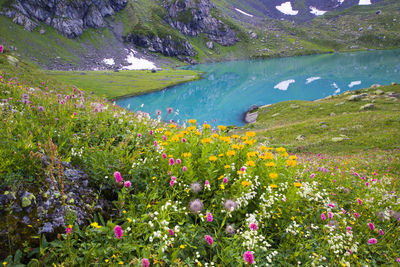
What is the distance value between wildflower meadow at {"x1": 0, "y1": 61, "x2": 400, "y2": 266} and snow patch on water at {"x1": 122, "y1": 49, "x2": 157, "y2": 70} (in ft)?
502

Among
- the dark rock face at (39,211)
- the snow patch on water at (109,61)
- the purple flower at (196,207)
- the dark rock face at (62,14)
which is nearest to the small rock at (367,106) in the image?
the purple flower at (196,207)

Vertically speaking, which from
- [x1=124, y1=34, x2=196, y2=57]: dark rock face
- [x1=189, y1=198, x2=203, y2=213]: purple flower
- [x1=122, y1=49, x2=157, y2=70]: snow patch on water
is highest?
[x1=124, y1=34, x2=196, y2=57]: dark rock face

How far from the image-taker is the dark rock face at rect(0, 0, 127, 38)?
135875mm

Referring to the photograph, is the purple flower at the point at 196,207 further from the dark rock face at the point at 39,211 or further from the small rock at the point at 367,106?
the small rock at the point at 367,106

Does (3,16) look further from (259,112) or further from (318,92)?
(318,92)

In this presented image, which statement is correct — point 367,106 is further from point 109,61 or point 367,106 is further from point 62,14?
point 62,14

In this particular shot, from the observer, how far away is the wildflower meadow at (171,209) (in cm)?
280

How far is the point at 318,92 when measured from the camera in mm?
74750

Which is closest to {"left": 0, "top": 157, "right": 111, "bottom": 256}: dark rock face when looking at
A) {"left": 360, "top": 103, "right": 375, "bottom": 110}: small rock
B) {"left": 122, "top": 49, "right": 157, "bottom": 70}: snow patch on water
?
{"left": 360, "top": 103, "right": 375, "bottom": 110}: small rock

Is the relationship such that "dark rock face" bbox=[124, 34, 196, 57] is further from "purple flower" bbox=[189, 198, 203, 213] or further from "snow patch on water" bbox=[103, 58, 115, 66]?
"purple flower" bbox=[189, 198, 203, 213]

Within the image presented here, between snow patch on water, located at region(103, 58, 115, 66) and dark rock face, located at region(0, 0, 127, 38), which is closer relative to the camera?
dark rock face, located at region(0, 0, 127, 38)

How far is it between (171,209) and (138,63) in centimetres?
16794

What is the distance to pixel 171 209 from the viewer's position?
3621 millimetres

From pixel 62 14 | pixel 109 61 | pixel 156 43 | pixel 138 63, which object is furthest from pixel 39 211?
pixel 156 43
